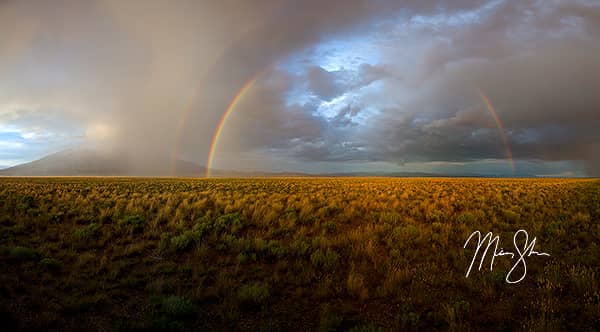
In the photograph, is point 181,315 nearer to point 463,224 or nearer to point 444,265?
point 444,265

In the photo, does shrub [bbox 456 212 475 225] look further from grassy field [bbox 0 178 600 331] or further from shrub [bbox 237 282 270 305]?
shrub [bbox 237 282 270 305]

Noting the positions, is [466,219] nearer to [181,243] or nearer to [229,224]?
[229,224]

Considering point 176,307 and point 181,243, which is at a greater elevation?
point 181,243

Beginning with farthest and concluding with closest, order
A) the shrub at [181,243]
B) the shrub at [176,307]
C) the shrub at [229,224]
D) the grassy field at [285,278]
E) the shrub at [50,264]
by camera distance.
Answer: the shrub at [229,224] < the shrub at [181,243] < the shrub at [50,264] < the shrub at [176,307] < the grassy field at [285,278]

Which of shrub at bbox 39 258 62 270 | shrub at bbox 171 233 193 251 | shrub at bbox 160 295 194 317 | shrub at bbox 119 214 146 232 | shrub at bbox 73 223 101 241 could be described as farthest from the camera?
shrub at bbox 119 214 146 232

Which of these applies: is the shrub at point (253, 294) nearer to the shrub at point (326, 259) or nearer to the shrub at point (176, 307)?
the shrub at point (176, 307)

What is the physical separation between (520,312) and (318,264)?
4.15 m
